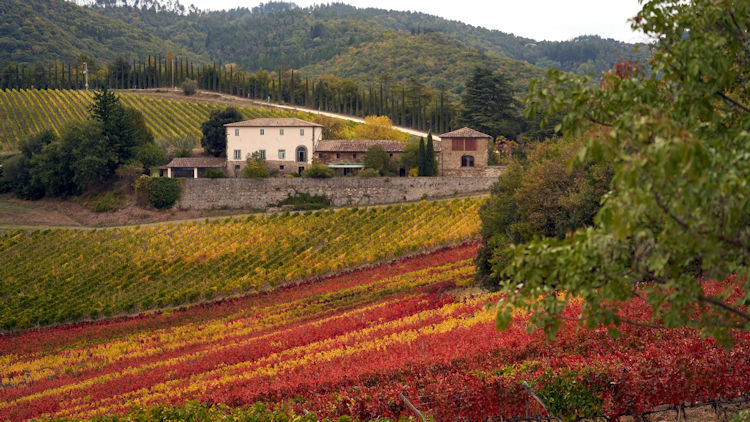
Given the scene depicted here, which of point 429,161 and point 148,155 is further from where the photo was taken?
point 148,155

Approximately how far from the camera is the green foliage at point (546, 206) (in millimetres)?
25891

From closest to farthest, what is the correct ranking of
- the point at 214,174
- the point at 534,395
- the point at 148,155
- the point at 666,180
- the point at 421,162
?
the point at 666,180, the point at 534,395, the point at 421,162, the point at 214,174, the point at 148,155

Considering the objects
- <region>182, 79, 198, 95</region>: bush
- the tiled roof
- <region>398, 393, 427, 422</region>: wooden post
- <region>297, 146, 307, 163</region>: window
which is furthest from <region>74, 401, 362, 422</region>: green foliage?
<region>182, 79, 198, 95</region>: bush

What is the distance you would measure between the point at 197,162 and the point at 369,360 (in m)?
53.5

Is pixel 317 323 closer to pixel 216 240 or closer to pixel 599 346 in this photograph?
pixel 599 346

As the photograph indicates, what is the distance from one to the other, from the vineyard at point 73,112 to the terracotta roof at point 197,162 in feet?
66.8

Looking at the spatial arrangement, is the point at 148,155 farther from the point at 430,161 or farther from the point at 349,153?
the point at 430,161

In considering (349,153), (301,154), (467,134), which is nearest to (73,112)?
(301,154)

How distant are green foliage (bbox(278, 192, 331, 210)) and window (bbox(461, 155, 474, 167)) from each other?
13842 mm

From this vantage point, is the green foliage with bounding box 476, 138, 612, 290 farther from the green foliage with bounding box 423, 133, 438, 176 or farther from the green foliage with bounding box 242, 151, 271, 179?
the green foliage with bounding box 242, 151, 271, 179

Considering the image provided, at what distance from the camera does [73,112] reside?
101 metres

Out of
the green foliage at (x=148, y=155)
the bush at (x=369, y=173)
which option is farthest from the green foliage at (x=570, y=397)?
the green foliage at (x=148, y=155)

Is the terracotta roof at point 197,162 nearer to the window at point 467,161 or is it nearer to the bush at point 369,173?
the bush at point 369,173

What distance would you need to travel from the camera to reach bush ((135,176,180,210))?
198ft
